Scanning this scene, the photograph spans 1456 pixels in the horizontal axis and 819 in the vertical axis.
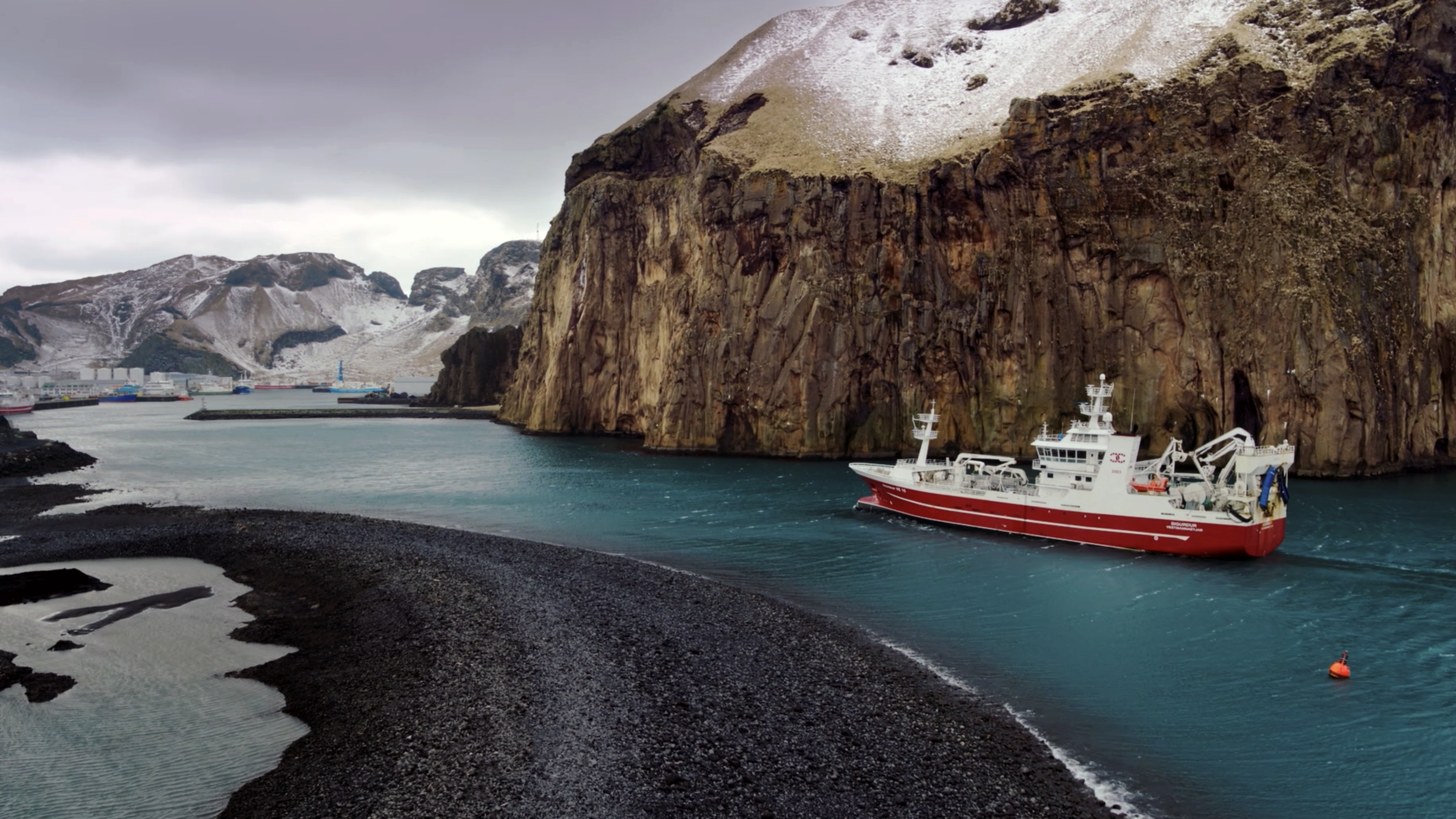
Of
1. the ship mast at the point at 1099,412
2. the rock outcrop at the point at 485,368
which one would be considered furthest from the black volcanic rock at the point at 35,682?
the rock outcrop at the point at 485,368

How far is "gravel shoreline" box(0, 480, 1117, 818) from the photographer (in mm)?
15492

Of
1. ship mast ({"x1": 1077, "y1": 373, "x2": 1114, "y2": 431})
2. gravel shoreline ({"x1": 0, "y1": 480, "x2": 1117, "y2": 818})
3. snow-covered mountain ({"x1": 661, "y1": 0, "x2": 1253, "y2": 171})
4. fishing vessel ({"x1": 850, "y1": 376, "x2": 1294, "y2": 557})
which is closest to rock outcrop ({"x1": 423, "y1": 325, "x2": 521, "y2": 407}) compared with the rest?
snow-covered mountain ({"x1": 661, "y1": 0, "x2": 1253, "y2": 171})

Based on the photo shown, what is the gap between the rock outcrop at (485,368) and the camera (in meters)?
168

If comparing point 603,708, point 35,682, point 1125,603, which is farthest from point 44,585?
point 1125,603

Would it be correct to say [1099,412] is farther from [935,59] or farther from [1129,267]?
[935,59]

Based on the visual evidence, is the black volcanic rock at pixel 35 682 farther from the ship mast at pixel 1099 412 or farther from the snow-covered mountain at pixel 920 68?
the snow-covered mountain at pixel 920 68

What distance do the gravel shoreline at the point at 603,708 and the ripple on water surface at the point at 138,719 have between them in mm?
857

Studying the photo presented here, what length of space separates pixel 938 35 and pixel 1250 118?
55.3 metres

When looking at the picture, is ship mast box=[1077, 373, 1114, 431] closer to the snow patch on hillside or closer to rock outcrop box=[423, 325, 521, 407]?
the snow patch on hillside

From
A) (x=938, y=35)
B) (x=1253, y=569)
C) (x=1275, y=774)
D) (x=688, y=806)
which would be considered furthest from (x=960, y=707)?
(x=938, y=35)

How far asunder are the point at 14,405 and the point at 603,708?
637 feet

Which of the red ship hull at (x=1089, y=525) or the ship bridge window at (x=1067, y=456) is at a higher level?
the ship bridge window at (x=1067, y=456)

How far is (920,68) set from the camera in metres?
102

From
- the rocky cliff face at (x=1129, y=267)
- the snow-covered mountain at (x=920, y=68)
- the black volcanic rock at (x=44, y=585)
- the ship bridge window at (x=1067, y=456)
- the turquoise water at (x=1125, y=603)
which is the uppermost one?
the snow-covered mountain at (x=920, y=68)
